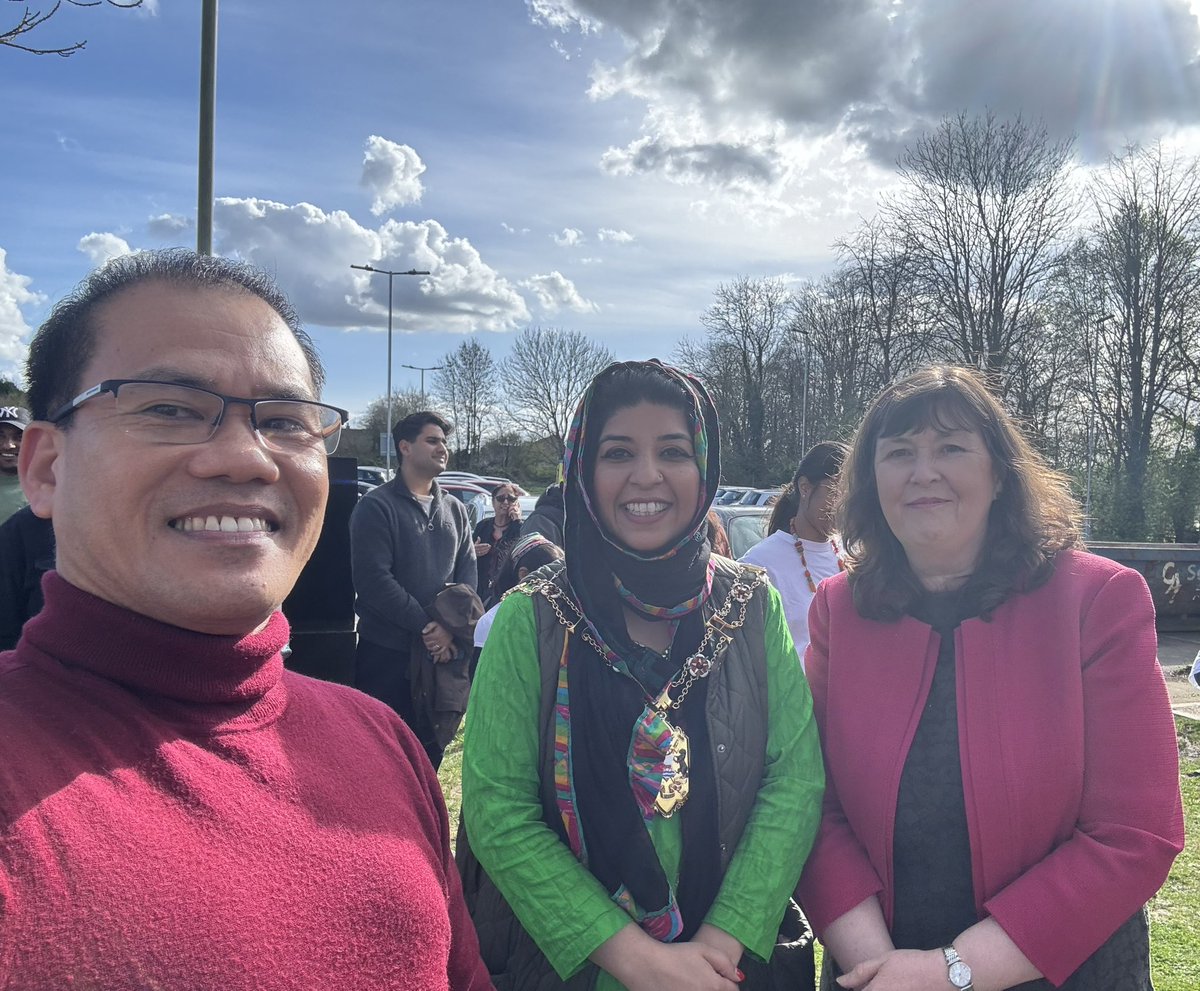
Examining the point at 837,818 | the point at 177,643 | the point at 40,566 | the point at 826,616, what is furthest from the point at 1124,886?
the point at 40,566

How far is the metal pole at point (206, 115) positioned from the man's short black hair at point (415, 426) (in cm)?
198

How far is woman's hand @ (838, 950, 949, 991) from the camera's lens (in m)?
1.82

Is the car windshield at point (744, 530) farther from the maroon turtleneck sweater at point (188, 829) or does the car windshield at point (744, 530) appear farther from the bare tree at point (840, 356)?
the bare tree at point (840, 356)

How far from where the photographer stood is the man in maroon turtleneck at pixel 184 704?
0.93 m

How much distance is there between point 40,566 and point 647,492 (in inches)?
101

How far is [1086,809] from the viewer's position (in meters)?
1.91

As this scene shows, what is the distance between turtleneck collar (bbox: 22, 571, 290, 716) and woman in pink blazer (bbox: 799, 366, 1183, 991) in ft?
5.01

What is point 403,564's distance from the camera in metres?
5.16

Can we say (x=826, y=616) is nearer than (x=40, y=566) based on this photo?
Yes

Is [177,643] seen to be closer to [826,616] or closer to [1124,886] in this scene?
[826,616]

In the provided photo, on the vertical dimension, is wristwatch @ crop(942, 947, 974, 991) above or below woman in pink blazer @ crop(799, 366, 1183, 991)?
below

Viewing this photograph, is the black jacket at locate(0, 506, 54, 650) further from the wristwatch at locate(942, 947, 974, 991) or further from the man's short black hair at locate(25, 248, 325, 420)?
the wristwatch at locate(942, 947, 974, 991)

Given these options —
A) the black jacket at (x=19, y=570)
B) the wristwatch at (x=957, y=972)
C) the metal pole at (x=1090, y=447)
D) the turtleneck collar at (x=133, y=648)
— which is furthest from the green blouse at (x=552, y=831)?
the metal pole at (x=1090, y=447)

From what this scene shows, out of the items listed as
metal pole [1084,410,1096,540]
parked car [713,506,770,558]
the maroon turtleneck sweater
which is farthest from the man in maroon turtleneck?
metal pole [1084,410,1096,540]
